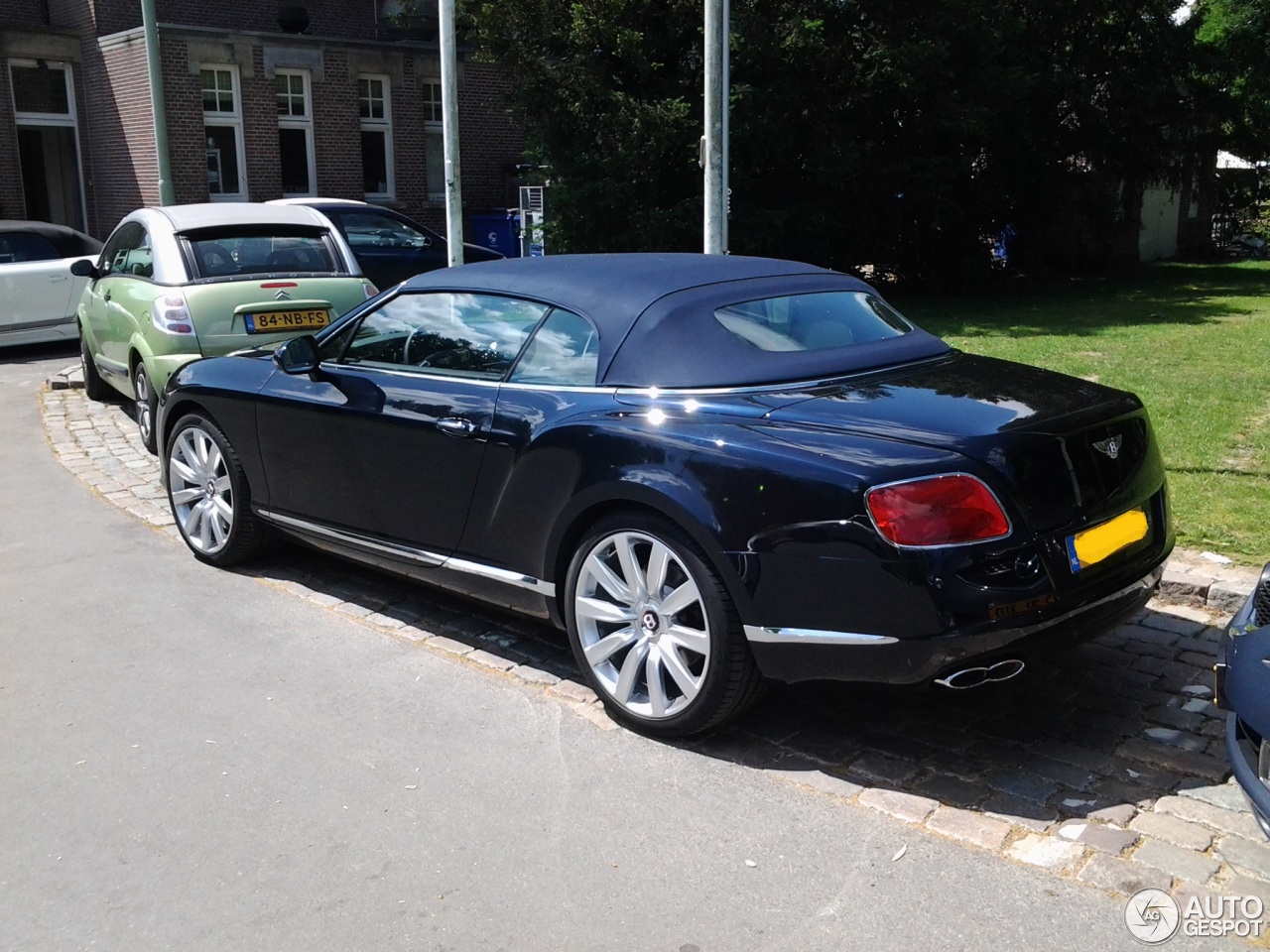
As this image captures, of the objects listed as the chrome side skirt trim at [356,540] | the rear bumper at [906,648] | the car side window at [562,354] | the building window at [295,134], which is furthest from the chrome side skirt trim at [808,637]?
the building window at [295,134]

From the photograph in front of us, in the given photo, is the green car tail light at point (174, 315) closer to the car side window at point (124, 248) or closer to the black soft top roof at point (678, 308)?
the car side window at point (124, 248)

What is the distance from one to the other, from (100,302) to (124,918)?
796 centimetres

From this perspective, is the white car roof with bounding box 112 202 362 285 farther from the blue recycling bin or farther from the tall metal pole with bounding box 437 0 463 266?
the blue recycling bin

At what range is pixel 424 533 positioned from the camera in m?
5.11

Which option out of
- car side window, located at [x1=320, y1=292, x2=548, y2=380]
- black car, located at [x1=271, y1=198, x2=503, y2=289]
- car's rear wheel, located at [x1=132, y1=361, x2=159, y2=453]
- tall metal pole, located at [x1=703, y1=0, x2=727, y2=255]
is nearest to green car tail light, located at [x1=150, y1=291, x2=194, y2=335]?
car's rear wheel, located at [x1=132, y1=361, x2=159, y2=453]

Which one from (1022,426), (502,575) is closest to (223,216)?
(502,575)

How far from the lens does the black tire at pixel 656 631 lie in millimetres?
4027

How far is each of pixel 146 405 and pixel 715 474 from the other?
626 cm

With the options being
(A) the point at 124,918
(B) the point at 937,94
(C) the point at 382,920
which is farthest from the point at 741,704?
(B) the point at 937,94

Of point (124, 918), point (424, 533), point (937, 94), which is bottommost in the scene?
point (124, 918)

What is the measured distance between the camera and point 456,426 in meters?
4.87

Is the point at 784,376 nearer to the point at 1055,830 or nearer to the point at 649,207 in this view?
the point at 1055,830

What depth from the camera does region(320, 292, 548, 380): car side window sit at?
4922 millimetres

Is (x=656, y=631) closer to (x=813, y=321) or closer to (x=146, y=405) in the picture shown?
(x=813, y=321)
